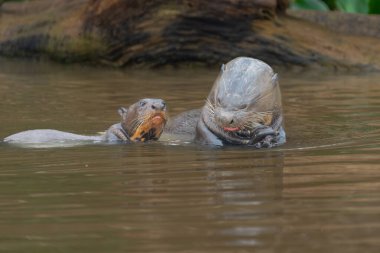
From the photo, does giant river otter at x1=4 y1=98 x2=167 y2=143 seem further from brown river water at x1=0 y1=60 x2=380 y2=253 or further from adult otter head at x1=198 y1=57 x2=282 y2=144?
adult otter head at x1=198 y1=57 x2=282 y2=144

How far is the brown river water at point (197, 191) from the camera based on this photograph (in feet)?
10.6

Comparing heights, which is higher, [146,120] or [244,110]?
[244,110]

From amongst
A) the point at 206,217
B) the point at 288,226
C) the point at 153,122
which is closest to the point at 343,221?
the point at 288,226

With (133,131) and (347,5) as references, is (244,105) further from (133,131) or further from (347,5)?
(347,5)

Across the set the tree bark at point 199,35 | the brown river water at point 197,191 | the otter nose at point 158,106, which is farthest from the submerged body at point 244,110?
the tree bark at point 199,35

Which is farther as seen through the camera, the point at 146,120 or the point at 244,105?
the point at 146,120

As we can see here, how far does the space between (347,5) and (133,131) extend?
915 cm

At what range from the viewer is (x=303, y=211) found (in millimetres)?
3629

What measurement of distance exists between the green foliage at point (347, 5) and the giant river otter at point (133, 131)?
8.43 meters

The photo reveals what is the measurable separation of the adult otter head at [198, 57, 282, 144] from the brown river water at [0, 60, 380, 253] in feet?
0.63

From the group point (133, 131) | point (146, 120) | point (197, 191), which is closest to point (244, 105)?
point (146, 120)

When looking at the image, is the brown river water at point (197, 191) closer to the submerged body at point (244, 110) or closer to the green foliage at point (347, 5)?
the submerged body at point (244, 110)

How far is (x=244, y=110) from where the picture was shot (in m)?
6.01

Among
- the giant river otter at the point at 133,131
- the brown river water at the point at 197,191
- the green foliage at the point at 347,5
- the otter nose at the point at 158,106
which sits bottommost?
the green foliage at the point at 347,5
